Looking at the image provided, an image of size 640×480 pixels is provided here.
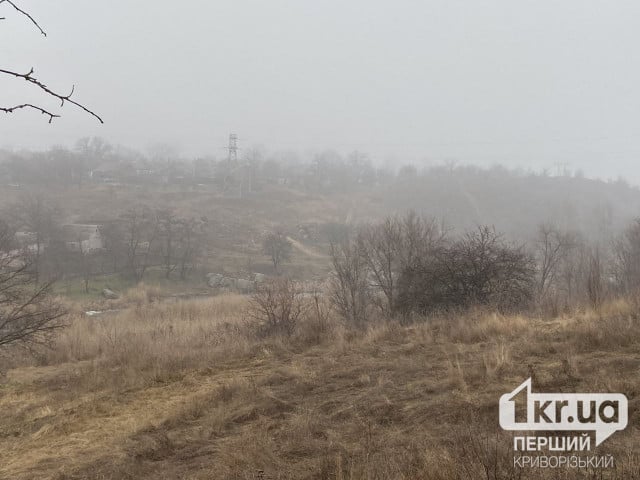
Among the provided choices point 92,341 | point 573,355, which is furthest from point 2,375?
point 573,355

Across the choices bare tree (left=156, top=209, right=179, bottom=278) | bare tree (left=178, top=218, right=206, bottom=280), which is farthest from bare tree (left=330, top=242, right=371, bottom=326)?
bare tree (left=156, top=209, right=179, bottom=278)

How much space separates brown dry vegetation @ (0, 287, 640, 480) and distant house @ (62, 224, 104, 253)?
152 feet

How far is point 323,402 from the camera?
705 centimetres

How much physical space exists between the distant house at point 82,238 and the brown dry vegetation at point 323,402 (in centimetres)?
4633

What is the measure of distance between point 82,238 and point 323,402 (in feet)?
194

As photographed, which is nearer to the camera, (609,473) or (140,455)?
(609,473)

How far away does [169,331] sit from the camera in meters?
18.2

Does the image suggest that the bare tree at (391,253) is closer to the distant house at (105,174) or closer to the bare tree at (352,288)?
the bare tree at (352,288)

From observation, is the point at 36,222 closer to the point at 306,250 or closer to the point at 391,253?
the point at 306,250

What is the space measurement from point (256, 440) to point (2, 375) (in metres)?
10.6

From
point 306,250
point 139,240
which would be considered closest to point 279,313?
point 139,240

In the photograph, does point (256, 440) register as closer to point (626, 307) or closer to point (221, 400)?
point (221, 400)

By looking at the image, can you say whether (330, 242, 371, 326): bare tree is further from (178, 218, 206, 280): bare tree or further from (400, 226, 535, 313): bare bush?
(178, 218, 206, 280): bare tree

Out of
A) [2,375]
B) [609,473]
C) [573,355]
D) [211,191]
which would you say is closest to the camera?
[609,473]
